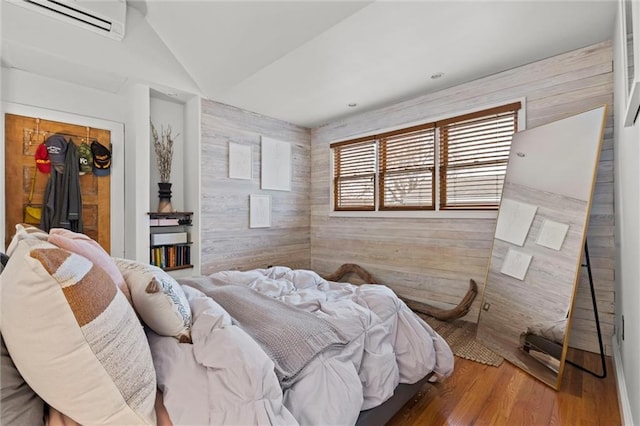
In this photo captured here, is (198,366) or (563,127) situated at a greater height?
(563,127)

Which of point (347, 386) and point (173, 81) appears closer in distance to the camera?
point (347, 386)

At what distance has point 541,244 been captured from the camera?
2.32 metres

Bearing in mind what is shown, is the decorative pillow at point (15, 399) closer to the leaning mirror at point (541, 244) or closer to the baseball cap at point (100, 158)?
the leaning mirror at point (541, 244)

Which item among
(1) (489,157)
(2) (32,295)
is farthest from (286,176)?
(2) (32,295)

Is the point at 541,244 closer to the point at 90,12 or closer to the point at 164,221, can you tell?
the point at 164,221

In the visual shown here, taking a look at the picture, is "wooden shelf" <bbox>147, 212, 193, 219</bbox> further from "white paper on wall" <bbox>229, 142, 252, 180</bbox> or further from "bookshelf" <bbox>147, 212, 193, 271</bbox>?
"white paper on wall" <bbox>229, 142, 252, 180</bbox>

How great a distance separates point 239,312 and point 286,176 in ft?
10.5

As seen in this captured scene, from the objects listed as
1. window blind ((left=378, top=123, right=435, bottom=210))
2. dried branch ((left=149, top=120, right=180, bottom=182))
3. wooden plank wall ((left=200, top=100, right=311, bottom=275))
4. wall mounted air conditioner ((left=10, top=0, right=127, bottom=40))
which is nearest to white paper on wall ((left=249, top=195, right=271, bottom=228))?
wooden plank wall ((left=200, top=100, right=311, bottom=275))

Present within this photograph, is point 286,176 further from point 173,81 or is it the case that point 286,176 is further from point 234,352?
point 234,352

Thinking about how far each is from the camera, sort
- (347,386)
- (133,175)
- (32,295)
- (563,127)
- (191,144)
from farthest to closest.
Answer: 1. (191,144)
2. (133,175)
3. (563,127)
4. (347,386)
5. (32,295)

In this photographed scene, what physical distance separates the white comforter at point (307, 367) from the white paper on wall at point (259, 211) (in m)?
2.31

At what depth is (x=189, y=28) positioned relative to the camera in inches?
106

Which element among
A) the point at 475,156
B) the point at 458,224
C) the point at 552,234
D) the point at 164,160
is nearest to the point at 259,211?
the point at 164,160

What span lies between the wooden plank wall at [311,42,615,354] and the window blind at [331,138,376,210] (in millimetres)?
160
